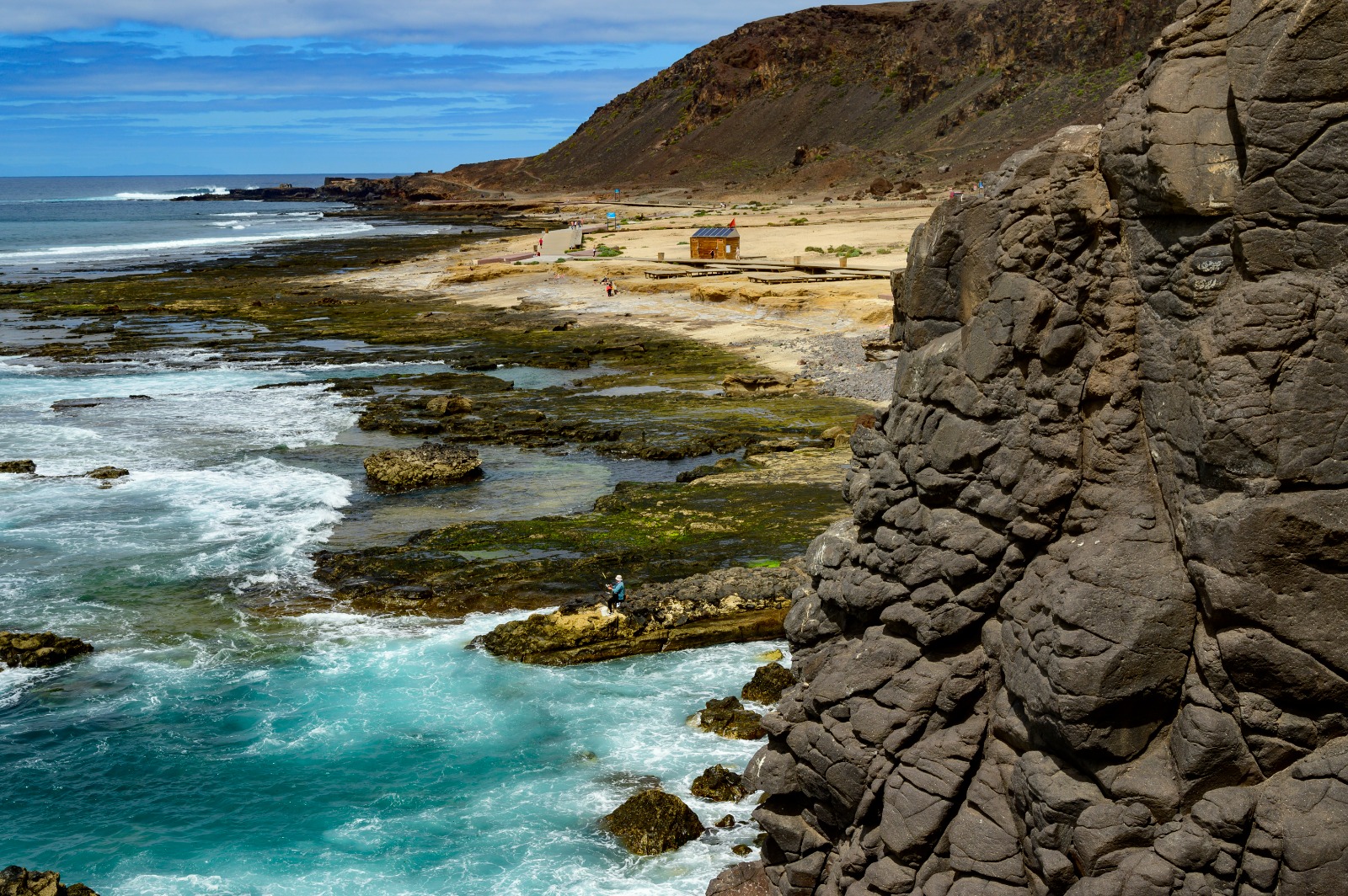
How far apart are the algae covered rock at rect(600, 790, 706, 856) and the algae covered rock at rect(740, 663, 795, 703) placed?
3.52 metres

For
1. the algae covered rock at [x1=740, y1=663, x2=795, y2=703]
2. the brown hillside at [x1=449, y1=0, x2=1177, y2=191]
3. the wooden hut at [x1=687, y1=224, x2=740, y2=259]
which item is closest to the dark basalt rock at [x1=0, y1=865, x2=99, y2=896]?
the algae covered rock at [x1=740, y1=663, x2=795, y2=703]

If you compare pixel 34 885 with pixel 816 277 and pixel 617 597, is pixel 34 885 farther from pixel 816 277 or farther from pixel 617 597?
pixel 816 277

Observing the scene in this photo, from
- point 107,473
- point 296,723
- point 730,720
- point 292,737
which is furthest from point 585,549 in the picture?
point 107,473

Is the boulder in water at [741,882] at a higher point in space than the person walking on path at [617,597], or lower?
lower

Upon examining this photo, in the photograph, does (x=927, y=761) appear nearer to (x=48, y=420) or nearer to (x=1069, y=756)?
(x=1069, y=756)

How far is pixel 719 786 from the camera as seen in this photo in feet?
55.0

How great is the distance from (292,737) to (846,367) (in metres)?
28.2

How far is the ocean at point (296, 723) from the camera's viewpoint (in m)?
15.8

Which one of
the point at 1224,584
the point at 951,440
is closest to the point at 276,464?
the point at 951,440

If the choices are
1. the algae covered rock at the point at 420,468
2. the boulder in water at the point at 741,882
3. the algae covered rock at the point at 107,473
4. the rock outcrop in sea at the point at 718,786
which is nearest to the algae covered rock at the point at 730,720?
the rock outcrop in sea at the point at 718,786

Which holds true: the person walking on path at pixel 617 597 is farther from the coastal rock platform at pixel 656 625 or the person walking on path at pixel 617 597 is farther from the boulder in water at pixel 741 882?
the boulder in water at pixel 741 882

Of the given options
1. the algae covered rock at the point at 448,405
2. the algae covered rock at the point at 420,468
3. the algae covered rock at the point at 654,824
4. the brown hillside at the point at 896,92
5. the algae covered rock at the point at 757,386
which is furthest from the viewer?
the brown hillside at the point at 896,92

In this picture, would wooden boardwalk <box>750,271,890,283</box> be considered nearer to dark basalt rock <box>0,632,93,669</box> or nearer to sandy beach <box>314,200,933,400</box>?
sandy beach <box>314,200,933,400</box>

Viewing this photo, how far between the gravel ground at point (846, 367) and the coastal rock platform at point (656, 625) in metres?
16.4
